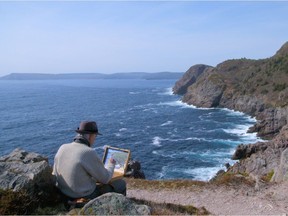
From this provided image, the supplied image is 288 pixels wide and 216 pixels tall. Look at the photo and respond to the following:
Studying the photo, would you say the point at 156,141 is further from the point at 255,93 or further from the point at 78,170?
the point at 78,170

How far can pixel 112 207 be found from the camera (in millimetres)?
7770

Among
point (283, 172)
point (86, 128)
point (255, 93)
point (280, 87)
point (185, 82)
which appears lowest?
point (255, 93)

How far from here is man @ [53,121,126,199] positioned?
8227 millimetres

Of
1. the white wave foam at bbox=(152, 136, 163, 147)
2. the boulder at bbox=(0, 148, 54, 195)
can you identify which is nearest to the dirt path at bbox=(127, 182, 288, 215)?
the boulder at bbox=(0, 148, 54, 195)

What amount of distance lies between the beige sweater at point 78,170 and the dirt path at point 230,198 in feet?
25.7

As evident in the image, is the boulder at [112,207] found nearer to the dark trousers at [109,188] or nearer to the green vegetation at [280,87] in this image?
the dark trousers at [109,188]

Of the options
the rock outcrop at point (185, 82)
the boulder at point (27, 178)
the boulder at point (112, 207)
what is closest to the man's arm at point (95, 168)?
the boulder at point (112, 207)

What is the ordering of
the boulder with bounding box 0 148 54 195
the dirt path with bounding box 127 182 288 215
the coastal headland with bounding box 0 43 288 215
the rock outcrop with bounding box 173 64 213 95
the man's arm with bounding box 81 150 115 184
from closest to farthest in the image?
the man's arm with bounding box 81 150 115 184 → the boulder with bounding box 0 148 54 195 → the coastal headland with bounding box 0 43 288 215 → the dirt path with bounding box 127 182 288 215 → the rock outcrop with bounding box 173 64 213 95

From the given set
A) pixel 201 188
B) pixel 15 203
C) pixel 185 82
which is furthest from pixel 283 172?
pixel 185 82

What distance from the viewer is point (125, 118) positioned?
307 feet

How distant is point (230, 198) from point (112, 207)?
35.1 ft

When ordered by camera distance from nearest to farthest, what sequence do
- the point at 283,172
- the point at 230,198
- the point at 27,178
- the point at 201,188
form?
the point at 27,178
the point at 230,198
the point at 201,188
the point at 283,172

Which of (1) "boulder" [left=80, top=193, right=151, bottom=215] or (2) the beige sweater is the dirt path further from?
(2) the beige sweater

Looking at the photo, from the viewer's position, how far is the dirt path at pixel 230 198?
14805 millimetres
